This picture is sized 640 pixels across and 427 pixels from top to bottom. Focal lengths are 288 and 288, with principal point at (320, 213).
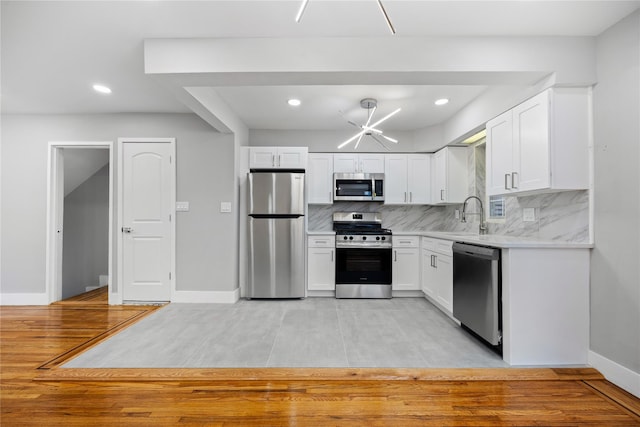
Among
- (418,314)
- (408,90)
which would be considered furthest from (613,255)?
(408,90)

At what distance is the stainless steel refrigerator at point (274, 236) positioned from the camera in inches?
153

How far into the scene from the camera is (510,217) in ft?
10.0

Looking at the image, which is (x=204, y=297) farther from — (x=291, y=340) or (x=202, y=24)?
(x=202, y=24)

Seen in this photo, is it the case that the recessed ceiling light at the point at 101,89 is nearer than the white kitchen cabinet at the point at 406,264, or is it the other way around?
the recessed ceiling light at the point at 101,89

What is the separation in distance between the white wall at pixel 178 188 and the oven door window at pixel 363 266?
1.44 m

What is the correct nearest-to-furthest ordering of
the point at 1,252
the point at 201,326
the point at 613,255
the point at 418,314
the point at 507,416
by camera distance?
the point at 507,416 → the point at 613,255 → the point at 201,326 → the point at 418,314 → the point at 1,252

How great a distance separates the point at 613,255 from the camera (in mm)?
1977

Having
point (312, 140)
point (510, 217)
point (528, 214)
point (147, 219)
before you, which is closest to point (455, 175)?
point (510, 217)

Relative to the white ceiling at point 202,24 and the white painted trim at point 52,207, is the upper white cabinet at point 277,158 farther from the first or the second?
the white painted trim at point 52,207

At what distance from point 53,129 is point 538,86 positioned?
543cm

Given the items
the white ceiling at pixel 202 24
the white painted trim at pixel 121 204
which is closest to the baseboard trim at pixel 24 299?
the white painted trim at pixel 121 204

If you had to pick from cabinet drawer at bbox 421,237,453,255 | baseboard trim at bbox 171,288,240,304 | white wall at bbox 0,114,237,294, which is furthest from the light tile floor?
cabinet drawer at bbox 421,237,453,255

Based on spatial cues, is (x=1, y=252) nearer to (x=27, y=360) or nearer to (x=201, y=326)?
(x=27, y=360)

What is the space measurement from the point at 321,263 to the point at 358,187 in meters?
1.26
